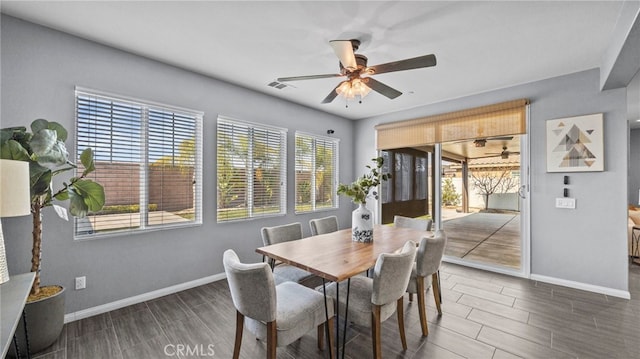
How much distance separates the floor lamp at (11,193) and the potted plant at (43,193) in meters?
0.64

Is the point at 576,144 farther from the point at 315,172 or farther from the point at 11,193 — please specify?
the point at 11,193

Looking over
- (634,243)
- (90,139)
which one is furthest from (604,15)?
(90,139)

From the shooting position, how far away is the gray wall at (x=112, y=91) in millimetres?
2266

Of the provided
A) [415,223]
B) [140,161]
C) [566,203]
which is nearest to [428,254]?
[415,223]

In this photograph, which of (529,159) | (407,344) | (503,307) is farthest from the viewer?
(529,159)

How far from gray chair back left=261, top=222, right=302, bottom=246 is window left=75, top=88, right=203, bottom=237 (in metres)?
1.12

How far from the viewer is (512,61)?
3.04 metres

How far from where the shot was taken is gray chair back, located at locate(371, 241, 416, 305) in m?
1.75

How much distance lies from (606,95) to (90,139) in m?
5.65

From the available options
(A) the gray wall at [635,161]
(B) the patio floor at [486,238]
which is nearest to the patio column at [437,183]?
(B) the patio floor at [486,238]

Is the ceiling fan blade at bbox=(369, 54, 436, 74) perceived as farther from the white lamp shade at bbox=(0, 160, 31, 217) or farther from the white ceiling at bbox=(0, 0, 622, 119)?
the white lamp shade at bbox=(0, 160, 31, 217)

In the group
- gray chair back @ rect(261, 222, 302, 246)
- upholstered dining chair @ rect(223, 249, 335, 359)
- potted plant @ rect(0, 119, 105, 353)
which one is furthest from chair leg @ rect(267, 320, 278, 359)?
potted plant @ rect(0, 119, 105, 353)

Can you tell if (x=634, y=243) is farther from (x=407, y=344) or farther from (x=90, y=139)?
(x=90, y=139)

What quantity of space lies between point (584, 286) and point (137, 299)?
518 cm
